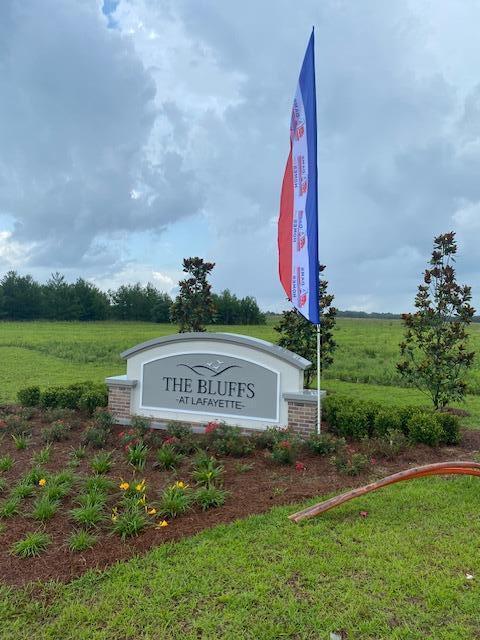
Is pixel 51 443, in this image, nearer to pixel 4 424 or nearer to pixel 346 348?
pixel 4 424

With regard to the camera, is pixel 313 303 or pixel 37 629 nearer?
pixel 37 629

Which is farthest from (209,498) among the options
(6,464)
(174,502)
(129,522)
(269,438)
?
(6,464)

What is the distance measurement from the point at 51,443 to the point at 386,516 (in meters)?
4.97

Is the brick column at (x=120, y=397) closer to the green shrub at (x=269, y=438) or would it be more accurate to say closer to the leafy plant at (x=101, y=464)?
the leafy plant at (x=101, y=464)

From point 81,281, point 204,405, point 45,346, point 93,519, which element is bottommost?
point 93,519

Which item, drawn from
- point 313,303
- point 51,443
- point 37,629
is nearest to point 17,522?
point 37,629

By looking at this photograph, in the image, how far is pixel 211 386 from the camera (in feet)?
25.6

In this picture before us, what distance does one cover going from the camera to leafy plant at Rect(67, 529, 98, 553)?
4.00 m

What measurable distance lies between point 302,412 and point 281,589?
151 inches

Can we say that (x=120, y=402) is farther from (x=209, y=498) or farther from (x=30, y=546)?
(x=30, y=546)

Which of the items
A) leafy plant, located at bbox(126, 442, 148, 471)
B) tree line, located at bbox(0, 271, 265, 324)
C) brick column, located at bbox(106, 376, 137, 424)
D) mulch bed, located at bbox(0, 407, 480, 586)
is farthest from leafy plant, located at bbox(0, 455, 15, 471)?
tree line, located at bbox(0, 271, 265, 324)

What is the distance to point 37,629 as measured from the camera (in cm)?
309

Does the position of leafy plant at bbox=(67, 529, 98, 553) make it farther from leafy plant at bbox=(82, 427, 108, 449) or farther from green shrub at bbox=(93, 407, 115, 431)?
green shrub at bbox=(93, 407, 115, 431)

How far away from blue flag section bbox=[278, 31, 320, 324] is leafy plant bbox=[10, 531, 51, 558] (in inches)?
181
